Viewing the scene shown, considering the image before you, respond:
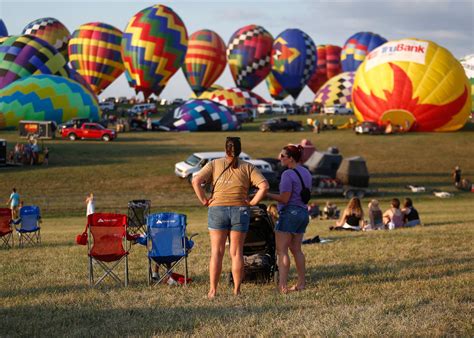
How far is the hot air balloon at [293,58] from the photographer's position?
80688 millimetres

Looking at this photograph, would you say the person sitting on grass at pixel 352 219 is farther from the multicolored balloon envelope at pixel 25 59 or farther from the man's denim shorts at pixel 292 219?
the multicolored balloon envelope at pixel 25 59

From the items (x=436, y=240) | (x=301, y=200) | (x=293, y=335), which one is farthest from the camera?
(x=436, y=240)

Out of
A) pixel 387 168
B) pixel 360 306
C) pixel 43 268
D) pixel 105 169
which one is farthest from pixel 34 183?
pixel 360 306

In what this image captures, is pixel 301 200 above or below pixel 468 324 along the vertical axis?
above

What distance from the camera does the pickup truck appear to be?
4250cm

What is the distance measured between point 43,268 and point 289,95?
256 feet

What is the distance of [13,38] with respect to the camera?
174 feet

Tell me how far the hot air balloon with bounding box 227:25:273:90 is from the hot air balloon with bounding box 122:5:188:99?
21.3 metres

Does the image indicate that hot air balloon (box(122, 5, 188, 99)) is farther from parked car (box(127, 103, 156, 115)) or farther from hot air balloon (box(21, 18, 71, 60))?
hot air balloon (box(21, 18, 71, 60))

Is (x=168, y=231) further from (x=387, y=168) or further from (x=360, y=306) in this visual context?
(x=387, y=168)

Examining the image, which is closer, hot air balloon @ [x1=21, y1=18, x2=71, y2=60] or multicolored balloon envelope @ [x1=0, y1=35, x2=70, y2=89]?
multicolored balloon envelope @ [x1=0, y1=35, x2=70, y2=89]

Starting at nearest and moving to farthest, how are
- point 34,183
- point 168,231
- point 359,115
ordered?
point 168,231
point 34,183
point 359,115

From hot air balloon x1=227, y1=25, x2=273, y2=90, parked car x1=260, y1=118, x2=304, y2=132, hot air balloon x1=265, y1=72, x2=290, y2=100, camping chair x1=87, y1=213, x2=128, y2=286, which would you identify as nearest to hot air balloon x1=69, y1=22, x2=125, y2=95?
hot air balloon x1=227, y1=25, x2=273, y2=90

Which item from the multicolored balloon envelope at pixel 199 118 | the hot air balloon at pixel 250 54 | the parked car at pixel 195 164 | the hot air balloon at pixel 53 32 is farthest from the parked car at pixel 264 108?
the parked car at pixel 195 164
